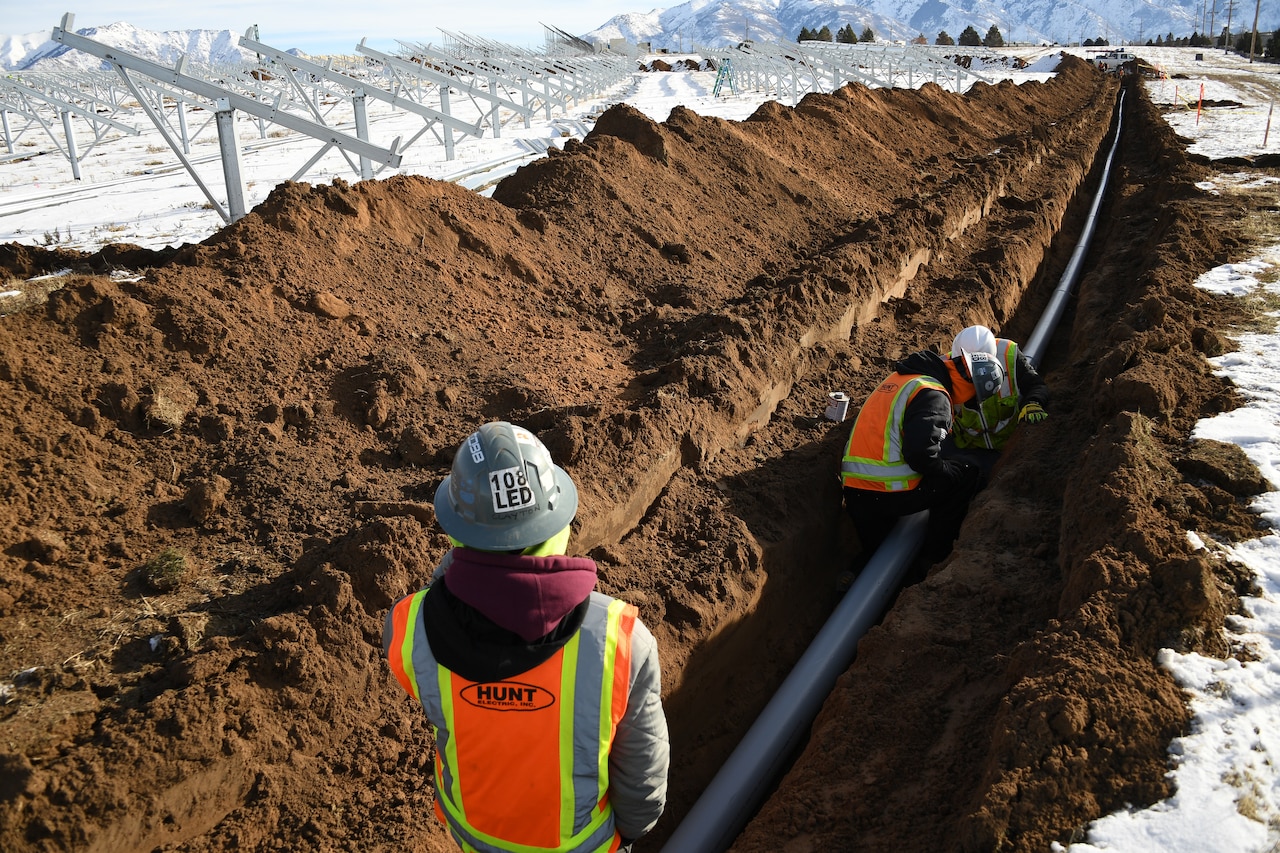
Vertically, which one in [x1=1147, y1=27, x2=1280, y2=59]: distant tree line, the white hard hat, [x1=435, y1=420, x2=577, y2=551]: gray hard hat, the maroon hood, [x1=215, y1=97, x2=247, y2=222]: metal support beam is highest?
[x1=1147, y1=27, x2=1280, y2=59]: distant tree line

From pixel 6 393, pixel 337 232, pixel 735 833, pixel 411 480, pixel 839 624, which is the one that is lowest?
pixel 735 833

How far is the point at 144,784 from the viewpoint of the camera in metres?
3.01

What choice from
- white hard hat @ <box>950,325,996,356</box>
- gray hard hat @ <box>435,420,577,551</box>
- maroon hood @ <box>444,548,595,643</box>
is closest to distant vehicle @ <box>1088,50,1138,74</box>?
white hard hat @ <box>950,325,996,356</box>

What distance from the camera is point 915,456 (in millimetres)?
5199

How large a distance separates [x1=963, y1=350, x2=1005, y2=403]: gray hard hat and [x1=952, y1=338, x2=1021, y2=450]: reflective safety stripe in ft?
0.80

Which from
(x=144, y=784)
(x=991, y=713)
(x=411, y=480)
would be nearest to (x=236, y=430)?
(x=411, y=480)

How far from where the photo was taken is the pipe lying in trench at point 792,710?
141 inches

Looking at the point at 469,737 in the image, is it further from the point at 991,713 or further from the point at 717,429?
the point at 717,429

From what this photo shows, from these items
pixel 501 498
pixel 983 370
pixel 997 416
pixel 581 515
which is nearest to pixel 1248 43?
pixel 997 416

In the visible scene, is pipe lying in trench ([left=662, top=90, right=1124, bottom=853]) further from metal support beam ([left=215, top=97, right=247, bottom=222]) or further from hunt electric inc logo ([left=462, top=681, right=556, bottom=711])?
metal support beam ([left=215, top=97, right=247, bottom=222])

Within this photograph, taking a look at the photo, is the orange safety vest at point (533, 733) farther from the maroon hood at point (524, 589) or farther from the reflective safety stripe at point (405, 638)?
the maroon hood at point (524, 589)

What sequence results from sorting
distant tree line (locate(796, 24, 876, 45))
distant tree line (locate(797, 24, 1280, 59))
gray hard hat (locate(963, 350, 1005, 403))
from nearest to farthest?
gray hard hat (locate(963, 350, 1005, 403))
distant tree line (locate(797, 24, 1280, 59))
distant tree line (locate(796, 24, 876, 45))

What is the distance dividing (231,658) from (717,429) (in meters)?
3.52

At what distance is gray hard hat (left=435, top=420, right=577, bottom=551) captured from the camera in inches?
79.3
